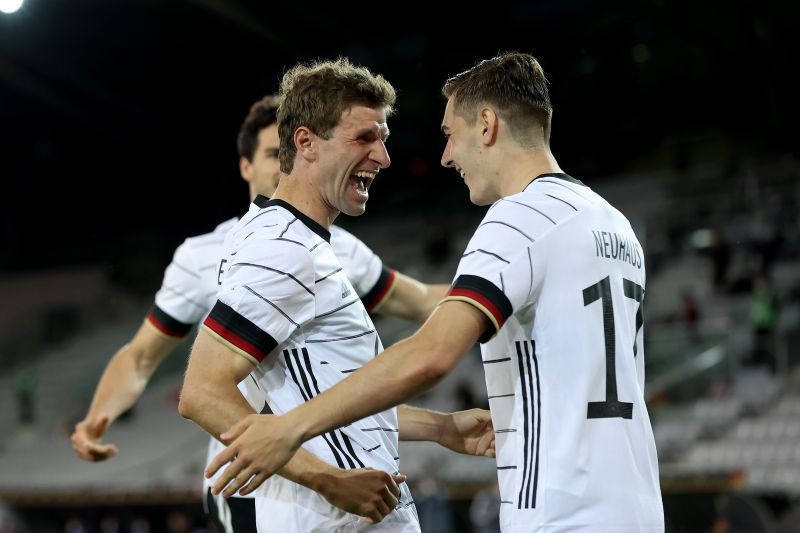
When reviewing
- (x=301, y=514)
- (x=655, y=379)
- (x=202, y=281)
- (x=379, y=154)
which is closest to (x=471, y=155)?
(x=379, y=154)

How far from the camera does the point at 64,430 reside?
18875 millimetres

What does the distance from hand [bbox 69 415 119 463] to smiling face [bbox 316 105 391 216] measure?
1792mm

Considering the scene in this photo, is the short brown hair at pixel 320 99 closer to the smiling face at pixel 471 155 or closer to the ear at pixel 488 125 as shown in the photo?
the smiling face at pixel 471 155

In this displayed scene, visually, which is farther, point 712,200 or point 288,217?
point 712,200

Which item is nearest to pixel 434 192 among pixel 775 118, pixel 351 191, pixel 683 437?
pixel 775 118

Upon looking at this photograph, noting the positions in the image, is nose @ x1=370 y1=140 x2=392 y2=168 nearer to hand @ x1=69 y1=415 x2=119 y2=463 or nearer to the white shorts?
the white shorts

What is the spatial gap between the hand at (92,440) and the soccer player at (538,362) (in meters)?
1.89

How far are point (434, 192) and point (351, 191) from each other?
61.9 feet

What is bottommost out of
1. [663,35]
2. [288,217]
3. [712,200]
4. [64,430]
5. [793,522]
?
[793,522]

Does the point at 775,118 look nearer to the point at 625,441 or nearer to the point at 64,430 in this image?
the point at 64,430

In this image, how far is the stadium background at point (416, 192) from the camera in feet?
39.5

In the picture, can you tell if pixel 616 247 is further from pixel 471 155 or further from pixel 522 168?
pixel 471 155

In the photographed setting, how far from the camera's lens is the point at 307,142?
3246 millimetres

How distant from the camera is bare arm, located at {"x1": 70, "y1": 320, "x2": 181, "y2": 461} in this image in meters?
4.48
